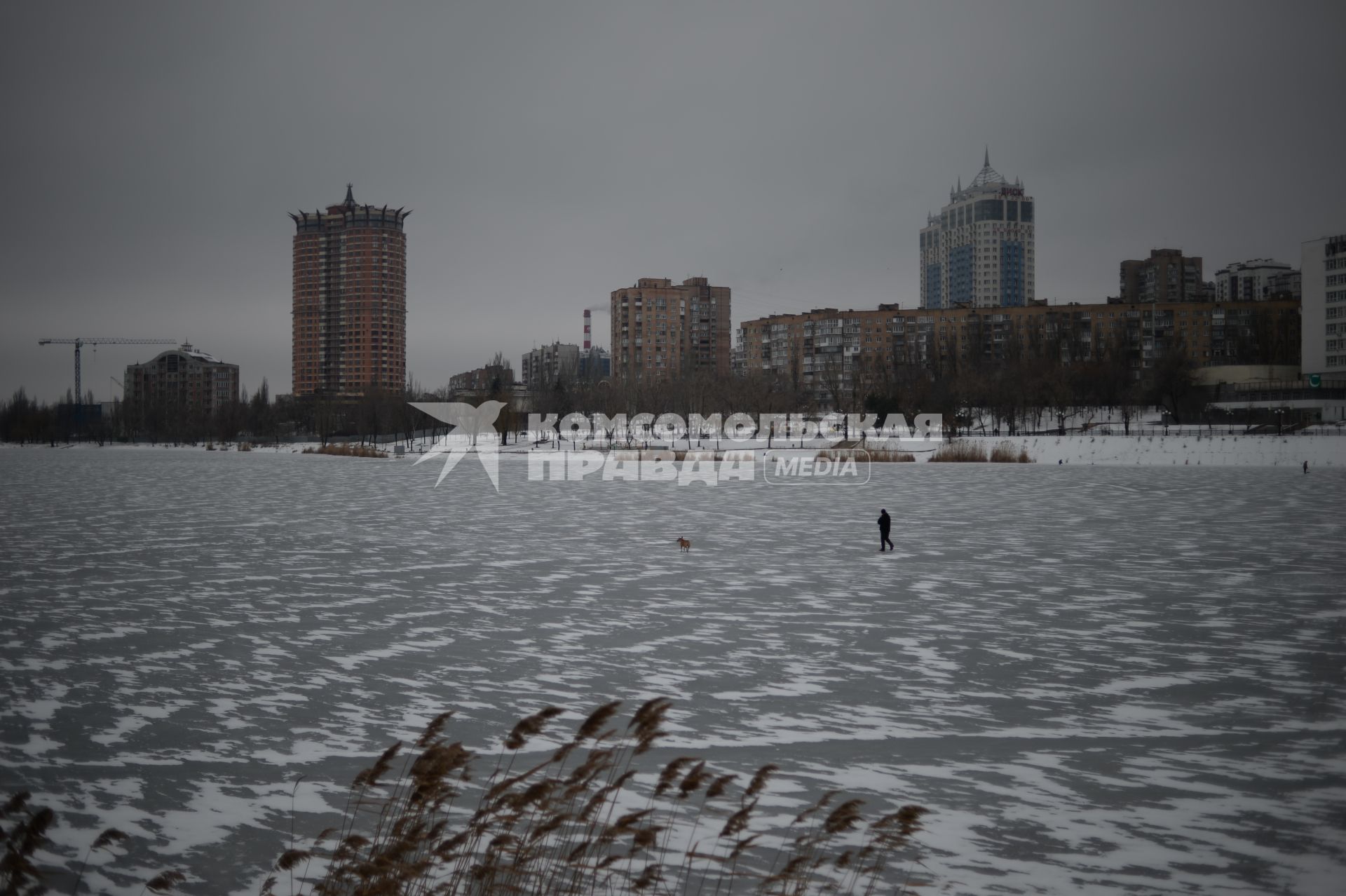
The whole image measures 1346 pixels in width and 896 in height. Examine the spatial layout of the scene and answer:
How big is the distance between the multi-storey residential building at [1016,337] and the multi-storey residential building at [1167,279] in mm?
50894

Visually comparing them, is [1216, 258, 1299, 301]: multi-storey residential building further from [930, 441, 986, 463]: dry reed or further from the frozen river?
the frozen river

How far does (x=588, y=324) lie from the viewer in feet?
637

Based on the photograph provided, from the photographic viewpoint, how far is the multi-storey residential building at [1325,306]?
94312 millimetres

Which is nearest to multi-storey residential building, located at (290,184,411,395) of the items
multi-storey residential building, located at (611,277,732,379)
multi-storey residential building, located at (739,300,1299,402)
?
multi-storey residential building, located at (611,277,732,379)

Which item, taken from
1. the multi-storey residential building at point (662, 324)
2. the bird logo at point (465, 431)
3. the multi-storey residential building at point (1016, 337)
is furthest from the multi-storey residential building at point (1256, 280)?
the bird logo at point (465, 431)

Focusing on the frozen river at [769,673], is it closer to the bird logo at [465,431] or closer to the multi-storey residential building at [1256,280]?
the bird logo at [465,431]

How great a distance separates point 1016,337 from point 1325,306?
3041 centimetres

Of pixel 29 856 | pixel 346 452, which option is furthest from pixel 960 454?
pixel 29 856

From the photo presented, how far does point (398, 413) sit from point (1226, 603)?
9670cm

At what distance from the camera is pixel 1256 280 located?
17925 cm

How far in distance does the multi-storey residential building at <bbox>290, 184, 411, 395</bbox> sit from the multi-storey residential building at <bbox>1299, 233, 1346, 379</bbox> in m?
137

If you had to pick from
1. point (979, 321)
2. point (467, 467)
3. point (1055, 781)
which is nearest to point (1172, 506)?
point (1055, 781)

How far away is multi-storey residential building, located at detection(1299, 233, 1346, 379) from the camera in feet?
309

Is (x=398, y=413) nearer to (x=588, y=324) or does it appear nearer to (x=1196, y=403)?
(x=1196, y=403)
